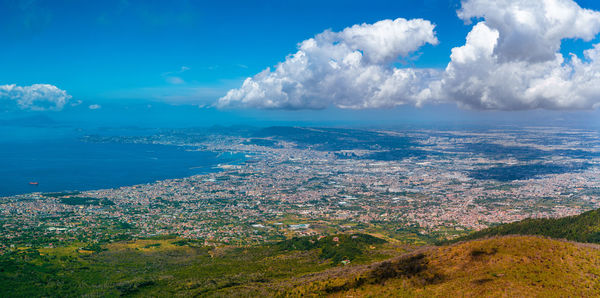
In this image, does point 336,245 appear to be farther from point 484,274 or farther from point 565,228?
point 565,228

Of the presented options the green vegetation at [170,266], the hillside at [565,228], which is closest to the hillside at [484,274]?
the green vegetation at [170,266]

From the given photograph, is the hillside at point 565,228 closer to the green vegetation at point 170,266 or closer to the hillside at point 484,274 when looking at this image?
the green vegetation at point 170,266

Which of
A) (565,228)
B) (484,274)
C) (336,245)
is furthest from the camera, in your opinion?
(336,245)

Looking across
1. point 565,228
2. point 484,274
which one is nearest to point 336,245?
point 484,274

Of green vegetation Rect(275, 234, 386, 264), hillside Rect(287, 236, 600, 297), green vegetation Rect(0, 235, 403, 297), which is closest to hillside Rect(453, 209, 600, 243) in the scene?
green vegetation Rect(0, 235, 403, 297)

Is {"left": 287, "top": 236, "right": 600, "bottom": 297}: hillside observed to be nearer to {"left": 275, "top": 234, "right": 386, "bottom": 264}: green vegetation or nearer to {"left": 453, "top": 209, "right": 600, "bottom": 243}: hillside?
{"left": 275, "top": 234, "right": 386, "bottom": 264}: green vegetation

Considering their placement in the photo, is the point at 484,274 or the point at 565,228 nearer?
the point at 484,274
